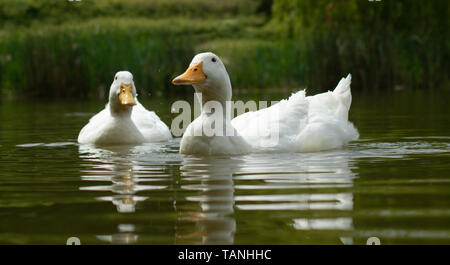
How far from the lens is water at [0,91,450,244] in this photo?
15.9 feet

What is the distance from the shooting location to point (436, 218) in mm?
5180

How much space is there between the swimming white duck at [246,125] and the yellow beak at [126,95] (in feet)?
5.79

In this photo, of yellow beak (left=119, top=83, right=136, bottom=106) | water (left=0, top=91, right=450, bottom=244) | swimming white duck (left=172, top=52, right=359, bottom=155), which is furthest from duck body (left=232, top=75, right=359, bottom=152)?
yellow beak (left=119, top=83, right=136, bottom=106)

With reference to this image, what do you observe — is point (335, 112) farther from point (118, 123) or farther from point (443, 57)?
point (443, 57)

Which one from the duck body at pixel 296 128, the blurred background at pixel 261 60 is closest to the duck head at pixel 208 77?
the duck body at pixel 296 128

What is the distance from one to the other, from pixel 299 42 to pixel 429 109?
37.2 feet

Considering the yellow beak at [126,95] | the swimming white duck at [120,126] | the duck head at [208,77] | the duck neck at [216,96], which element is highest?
the duck head at [208,77]

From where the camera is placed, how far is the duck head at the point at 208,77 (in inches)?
338

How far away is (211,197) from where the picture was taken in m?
6.13

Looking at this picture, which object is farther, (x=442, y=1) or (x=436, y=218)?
(x=442, y=1)

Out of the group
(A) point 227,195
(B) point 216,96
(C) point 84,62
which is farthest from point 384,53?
(A) point 227,195

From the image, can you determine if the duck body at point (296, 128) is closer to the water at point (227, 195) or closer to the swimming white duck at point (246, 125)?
the swimming white duck at point (246, 125)

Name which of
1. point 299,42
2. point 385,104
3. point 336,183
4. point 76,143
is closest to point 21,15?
point 299,42

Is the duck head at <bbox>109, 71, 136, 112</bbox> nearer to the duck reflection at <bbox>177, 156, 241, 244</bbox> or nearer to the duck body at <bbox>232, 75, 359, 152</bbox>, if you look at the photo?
the duck body at <bbox>232, 75, 359, 152</bbox>
